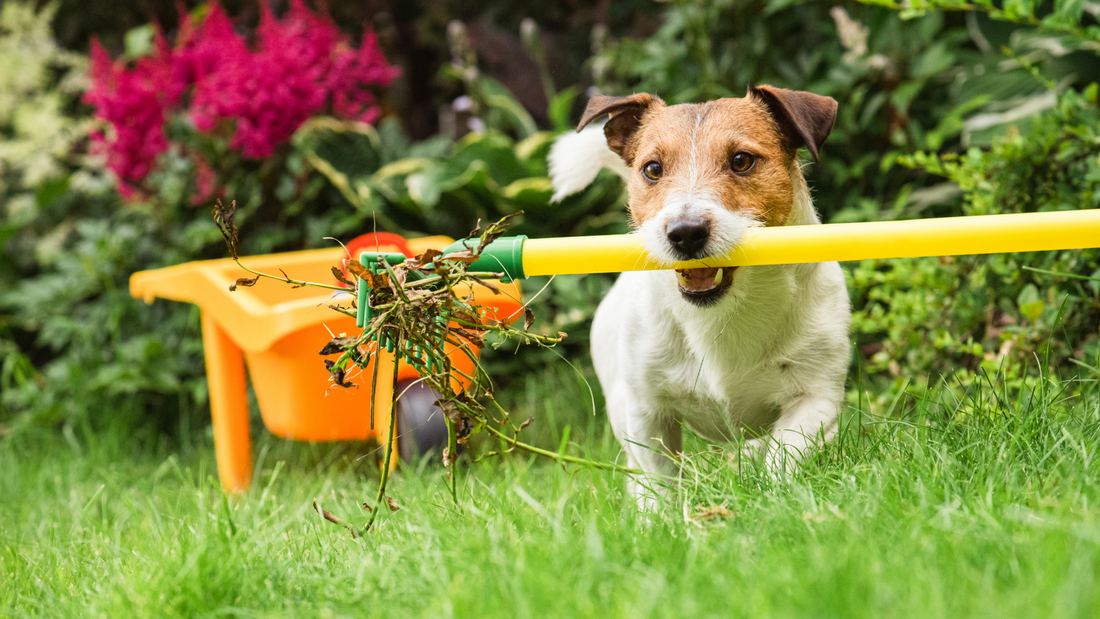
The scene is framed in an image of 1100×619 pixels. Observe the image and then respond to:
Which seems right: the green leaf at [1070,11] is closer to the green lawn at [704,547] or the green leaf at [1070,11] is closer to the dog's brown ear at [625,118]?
the green lawn at [704,547]

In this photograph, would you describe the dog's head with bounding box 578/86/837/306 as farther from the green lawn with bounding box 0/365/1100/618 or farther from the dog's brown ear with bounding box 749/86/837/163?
the green lawn with bounding box 0/365/1100/618

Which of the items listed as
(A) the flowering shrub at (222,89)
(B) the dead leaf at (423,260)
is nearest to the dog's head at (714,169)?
(B) the dead leaf at (423,260)

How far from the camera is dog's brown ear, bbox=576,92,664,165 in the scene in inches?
90.3

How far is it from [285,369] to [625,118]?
1389mm

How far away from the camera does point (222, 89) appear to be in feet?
13.0

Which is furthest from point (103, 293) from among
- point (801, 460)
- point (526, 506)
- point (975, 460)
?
point (975, 460)

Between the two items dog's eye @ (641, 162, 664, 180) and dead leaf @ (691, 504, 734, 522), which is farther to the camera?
dog's eye @ (641, 162, 664, 180)

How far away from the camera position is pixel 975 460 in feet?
5.48

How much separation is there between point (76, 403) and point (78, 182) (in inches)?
60.8

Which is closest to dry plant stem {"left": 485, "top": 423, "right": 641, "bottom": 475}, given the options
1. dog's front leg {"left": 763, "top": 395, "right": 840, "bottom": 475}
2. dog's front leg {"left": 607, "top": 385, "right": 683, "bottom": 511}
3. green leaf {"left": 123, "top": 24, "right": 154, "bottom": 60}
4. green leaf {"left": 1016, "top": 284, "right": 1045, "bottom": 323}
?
dog's front leg {"left": 607, "top": 385, "right": 683, "bottom": 511}

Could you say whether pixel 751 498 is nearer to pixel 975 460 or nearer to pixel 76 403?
pixel 975 460

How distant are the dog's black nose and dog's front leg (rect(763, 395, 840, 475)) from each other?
440mm

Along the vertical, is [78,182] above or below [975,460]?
above

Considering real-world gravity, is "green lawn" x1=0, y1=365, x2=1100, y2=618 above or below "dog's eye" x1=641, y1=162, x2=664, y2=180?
below
